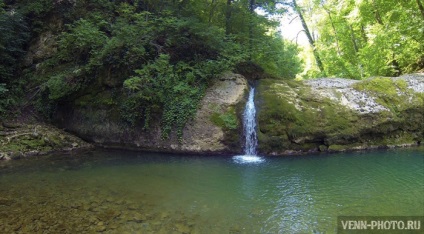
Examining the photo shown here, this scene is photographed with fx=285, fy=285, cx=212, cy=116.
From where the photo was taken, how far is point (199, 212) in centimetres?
535

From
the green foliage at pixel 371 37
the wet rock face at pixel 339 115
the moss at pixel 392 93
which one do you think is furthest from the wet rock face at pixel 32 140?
the green foliage at pixel 371 37

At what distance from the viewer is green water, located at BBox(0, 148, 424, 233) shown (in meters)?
4.86

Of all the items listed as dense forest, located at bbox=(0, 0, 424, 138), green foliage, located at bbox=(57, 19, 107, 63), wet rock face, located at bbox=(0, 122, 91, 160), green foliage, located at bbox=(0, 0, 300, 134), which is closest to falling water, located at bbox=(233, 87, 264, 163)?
green foliage, located at bbox=(0, 0, 300, 134)

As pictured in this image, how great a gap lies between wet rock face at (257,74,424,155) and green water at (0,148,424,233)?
0.99 m

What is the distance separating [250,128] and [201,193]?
15.0 ft

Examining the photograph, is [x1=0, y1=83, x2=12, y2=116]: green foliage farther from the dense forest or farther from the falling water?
the falling water

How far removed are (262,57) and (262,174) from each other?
7754 mm

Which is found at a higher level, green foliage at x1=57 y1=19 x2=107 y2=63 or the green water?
green foliage at x1=57 y1=19 x2=107 y2=63

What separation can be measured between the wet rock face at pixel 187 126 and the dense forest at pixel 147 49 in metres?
0.35

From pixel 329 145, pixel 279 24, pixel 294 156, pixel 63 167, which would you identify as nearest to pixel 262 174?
pixel 294 156

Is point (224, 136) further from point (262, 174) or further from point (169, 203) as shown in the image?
point (169, 203)

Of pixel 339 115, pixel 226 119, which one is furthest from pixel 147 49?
pixel 339 115

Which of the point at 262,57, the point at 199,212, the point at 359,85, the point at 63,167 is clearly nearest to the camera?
the point at 199,212

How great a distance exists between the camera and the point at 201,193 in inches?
252
